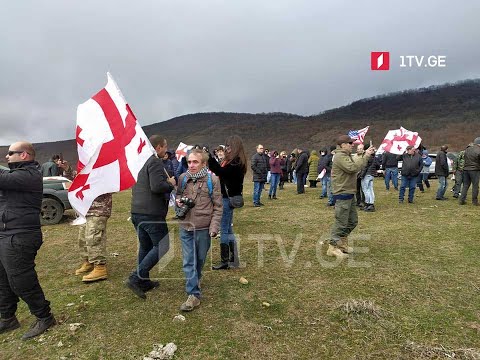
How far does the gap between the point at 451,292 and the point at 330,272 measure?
152 centimetres

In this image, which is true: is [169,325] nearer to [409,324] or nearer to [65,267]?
[409,324]

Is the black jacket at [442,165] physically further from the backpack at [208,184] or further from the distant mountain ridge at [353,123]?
the distant mountain ridge at [353,123]

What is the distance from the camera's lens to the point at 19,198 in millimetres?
3551

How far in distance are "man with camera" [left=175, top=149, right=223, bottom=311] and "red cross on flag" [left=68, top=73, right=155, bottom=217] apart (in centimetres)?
53

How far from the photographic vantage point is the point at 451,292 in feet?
14.6

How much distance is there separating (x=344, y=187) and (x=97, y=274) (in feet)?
13.0

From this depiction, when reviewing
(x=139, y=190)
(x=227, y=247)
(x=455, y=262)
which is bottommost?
(x=455, y=262)

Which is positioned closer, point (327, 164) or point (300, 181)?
point (327, 164)

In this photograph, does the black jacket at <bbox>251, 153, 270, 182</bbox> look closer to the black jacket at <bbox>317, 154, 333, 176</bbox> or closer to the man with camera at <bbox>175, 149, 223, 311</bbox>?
the black jacket at <bbox>317, 154, 333, 176</bbox>

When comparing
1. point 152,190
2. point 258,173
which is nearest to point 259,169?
point 258,173

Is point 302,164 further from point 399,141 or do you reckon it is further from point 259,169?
point 399,141

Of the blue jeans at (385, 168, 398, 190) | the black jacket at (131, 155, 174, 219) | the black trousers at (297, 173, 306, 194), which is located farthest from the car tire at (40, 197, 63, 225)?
the blue jeans at (385, 168, 398, 190)

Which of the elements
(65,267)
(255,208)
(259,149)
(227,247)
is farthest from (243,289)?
(259,149)

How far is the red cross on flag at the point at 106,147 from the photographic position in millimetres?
4047
